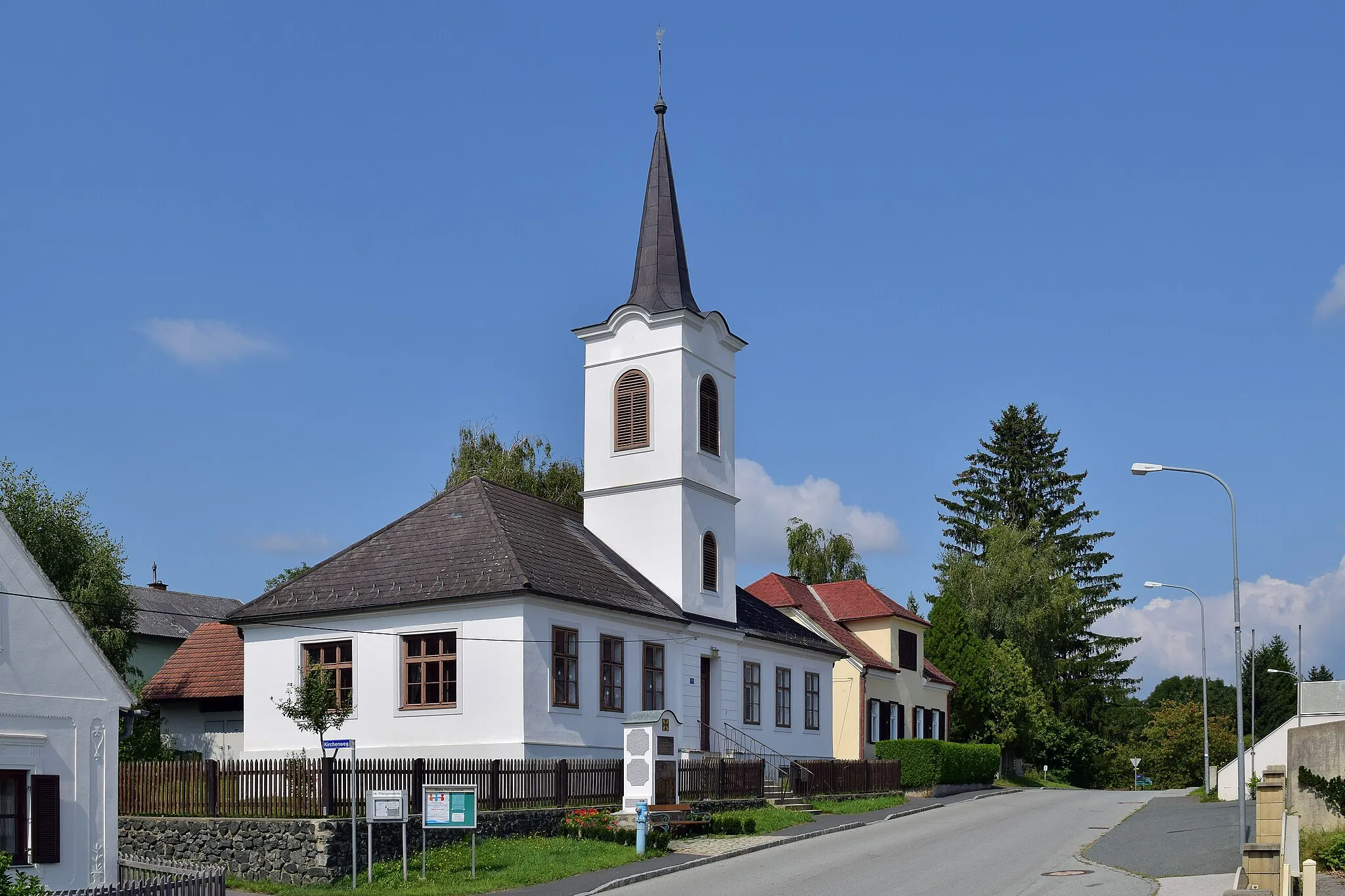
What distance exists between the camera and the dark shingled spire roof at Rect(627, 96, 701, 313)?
1583 inches

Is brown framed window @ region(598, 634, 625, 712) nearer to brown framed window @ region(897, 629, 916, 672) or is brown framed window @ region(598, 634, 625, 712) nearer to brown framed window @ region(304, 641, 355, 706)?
brown framed window @ region(304, 641, 355, 706)

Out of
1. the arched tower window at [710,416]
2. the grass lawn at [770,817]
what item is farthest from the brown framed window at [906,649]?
the grass lawn at [770,817]

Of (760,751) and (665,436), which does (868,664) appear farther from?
(665,436)

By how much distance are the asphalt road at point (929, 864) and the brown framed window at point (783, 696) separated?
23.8 feet

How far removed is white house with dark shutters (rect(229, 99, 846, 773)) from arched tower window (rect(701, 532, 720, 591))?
0.31ft

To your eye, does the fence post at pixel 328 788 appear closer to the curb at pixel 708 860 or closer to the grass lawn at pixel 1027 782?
the curb at pixel 708 860

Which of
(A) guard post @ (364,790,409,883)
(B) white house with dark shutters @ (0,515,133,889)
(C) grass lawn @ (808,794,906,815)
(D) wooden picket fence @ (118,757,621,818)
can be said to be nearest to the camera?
(B) white house with dark shutters @ (0,515,133,889)

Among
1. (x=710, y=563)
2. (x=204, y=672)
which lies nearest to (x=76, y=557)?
(x=204, y=672)

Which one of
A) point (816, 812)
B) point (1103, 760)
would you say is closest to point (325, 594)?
point (816, 812)

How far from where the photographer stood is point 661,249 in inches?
1614

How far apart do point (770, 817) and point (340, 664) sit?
34.1ft

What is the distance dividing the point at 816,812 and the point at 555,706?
7.79 metres

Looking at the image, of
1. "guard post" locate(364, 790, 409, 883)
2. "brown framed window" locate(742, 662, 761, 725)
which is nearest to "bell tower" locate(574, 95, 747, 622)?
"brown framed window" locate(742, 662, 761, 725)

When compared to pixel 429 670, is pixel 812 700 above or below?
below
